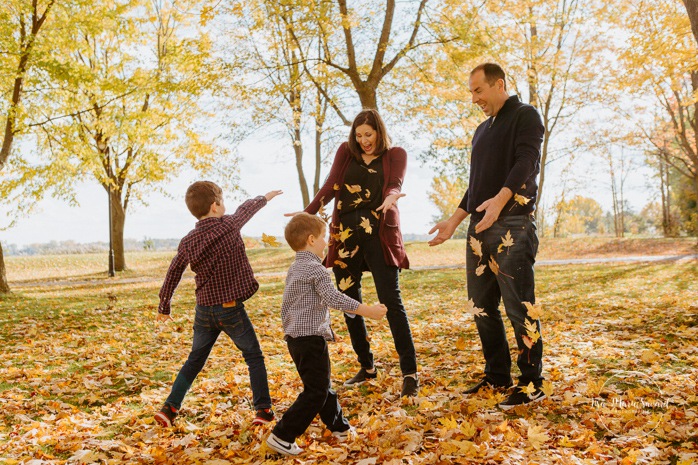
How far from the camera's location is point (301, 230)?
3.31 metres

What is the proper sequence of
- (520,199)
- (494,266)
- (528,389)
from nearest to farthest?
(520,199) → (528,389) → (494,266)

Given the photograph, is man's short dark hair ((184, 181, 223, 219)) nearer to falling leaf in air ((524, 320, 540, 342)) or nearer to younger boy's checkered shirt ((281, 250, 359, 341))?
younger boy's checkered shirt ((281, 250, 359, 341))

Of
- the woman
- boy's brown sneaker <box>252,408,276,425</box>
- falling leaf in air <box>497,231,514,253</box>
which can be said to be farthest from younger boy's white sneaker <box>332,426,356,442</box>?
falling leaf in air <box>497,231,514,253</box>

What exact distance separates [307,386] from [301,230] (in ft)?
3.12

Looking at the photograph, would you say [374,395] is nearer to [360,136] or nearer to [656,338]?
[360,136]

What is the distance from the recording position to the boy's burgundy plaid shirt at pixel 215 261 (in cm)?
368


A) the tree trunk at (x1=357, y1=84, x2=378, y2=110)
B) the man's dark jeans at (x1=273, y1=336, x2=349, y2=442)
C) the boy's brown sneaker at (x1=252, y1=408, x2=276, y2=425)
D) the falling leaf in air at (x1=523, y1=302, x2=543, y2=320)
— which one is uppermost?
the tree trunk at (x1=357, y1=84, x2=378, y2=110)

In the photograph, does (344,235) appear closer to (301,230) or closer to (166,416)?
(301,230)

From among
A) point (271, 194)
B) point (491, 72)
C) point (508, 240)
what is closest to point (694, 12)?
point (491, 72)

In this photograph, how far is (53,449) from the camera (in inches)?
142

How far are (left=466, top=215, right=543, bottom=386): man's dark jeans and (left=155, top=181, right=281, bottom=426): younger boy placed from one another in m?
1.70

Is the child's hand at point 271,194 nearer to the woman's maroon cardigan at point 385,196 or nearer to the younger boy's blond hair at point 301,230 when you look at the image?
the woman's maroon cardigan at point 385,196

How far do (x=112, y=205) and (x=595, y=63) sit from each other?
63.2ft

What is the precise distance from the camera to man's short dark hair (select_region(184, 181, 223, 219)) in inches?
145
